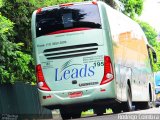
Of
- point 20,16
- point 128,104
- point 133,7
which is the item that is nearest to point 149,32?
point 133,7

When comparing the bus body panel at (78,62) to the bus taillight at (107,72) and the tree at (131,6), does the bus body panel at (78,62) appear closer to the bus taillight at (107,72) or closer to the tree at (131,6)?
the bus taillight at (107,72)

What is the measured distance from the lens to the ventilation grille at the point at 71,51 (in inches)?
762

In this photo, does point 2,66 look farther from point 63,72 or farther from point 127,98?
point 127,98

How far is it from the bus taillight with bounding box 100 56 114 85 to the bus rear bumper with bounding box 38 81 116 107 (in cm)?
15

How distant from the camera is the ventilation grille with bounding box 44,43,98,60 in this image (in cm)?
1934

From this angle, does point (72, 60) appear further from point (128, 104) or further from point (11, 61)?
point (128, 104)

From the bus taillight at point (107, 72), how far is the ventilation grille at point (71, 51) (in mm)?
496

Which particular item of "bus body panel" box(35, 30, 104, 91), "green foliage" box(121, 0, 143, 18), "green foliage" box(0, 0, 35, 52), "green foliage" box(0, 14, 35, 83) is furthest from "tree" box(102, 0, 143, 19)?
"bus body panel" box(35, 30, 104, 91)

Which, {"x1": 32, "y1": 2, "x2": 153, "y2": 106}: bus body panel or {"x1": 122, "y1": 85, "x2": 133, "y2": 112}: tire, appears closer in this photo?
{"x1": 32, "y1": 2, "x2": 153, "y2": 106}: bus body panel

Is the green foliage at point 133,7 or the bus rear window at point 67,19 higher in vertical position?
the bus rear window at point 67,19

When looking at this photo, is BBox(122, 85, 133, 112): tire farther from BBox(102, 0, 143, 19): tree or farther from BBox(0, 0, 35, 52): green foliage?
BBox(102, 0, 143, 19): tree

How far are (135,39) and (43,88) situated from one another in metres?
6.47

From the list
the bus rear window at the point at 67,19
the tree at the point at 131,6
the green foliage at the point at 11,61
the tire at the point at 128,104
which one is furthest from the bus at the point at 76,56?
the tree at the point at 131,6

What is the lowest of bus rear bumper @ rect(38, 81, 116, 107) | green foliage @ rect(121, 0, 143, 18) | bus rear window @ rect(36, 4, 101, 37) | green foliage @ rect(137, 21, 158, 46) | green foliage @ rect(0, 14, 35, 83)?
green foliage @ rect(137, 21, 158, 46)
